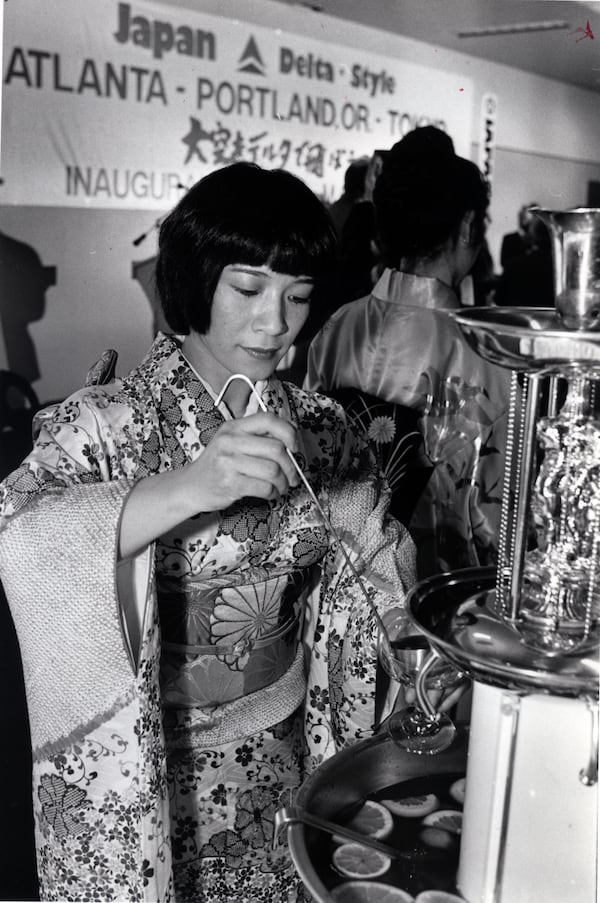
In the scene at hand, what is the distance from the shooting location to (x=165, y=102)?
2.33 metres

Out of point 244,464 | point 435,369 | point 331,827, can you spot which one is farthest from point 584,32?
point 331,827

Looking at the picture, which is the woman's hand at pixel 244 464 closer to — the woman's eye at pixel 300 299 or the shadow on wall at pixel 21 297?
the woman's eye at pixel 300 299

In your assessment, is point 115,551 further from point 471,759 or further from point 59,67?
point 59,67

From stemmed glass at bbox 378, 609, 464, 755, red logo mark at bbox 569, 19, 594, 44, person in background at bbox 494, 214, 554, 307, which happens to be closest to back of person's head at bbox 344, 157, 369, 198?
red logo mark at bbox 569, 19, 594, 44

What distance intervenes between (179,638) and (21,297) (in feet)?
4.05

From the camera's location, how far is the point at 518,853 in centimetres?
90

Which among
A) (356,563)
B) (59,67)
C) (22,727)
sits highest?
(59,67)

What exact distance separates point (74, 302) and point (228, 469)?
147 centimetres

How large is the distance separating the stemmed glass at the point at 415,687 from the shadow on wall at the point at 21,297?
144 centimetres

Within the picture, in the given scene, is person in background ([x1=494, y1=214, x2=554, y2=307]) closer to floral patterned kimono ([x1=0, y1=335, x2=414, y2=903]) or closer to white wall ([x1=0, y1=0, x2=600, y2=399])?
white wall ([x1=0, y1=0, x2=600, y2=399])

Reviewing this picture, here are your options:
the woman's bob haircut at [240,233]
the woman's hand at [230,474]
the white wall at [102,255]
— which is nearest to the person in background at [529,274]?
the white wall at [102,255]

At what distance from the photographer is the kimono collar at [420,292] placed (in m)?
2.22

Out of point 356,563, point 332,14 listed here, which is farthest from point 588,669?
point 332,14

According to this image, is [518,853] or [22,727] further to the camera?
[22,727]
